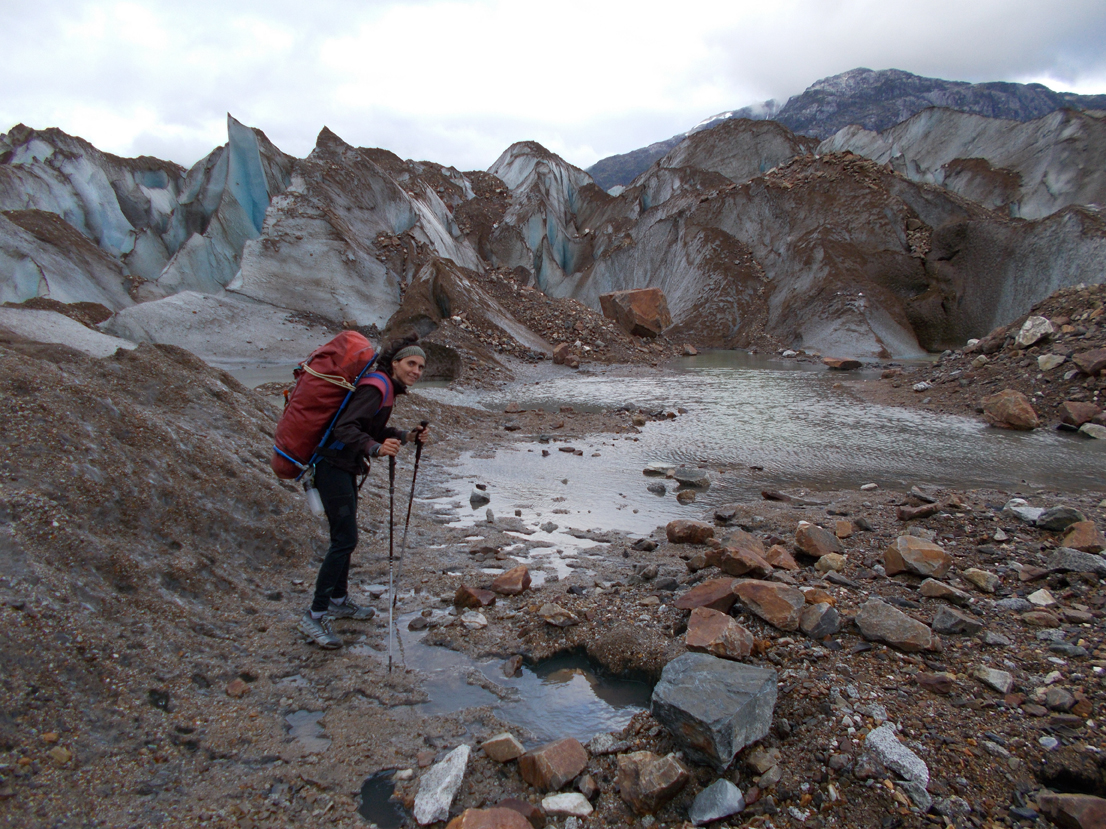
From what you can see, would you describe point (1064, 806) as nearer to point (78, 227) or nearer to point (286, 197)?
point (286, 197)

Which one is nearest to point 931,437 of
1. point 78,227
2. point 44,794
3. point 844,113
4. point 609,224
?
point 44,794

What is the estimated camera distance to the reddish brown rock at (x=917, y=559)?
3520 mm

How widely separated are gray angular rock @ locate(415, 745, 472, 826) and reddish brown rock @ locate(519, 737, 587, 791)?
0.24m

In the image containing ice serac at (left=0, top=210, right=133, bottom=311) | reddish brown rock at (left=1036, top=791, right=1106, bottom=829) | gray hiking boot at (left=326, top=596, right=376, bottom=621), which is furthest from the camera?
ice serac at (left=0, top=210, right=133, bottom=311)

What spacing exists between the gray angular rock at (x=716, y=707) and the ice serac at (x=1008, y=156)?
3916 centimetres

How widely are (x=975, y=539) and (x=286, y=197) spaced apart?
26327 millimetres

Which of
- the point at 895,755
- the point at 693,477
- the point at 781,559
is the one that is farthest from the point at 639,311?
the point at 895,755

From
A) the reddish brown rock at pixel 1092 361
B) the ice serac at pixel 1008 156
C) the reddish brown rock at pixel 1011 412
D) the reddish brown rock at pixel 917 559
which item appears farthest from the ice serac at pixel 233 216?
the ice serac at pixel 1008 156

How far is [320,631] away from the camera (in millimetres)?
3246

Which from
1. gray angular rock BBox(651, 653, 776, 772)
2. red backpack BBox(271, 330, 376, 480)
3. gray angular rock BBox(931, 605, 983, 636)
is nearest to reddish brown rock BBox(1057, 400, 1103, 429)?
gray angular rock BBox(931, 605, 983, 636)

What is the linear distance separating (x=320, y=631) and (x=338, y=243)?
2333 centimetres

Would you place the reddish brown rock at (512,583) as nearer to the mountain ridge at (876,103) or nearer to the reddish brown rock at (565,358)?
the reddish brown rock at (565,358)

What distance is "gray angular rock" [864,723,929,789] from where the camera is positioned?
2.07m

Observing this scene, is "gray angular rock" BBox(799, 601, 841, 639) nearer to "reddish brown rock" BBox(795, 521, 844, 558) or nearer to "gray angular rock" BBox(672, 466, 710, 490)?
"reddish brown rock" BBox(795, 521, 844, 558)
